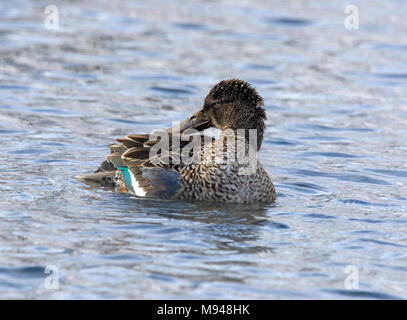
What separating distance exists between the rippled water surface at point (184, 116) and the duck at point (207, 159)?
17 cm

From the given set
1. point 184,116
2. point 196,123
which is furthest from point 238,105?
point 184,116

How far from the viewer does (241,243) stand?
762 cm

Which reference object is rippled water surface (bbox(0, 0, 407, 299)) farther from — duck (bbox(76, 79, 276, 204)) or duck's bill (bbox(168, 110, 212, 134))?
duck's bill (bbox(168, 110, 212, 134))

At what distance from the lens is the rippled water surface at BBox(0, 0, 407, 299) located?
6.87 m

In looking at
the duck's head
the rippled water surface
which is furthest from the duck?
the rippled water surface

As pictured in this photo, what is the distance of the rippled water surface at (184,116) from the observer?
687 centimetres

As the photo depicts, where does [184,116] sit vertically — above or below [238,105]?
below

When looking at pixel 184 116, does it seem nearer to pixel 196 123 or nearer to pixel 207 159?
pixel 196 123

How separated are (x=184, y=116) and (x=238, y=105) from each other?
15.0 feet

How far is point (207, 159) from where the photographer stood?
342 inches

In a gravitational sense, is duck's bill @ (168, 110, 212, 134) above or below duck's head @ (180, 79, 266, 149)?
below

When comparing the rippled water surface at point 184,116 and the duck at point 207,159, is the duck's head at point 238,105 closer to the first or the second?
the duck at point 207,159

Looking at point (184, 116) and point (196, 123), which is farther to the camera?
point (184, 116)
